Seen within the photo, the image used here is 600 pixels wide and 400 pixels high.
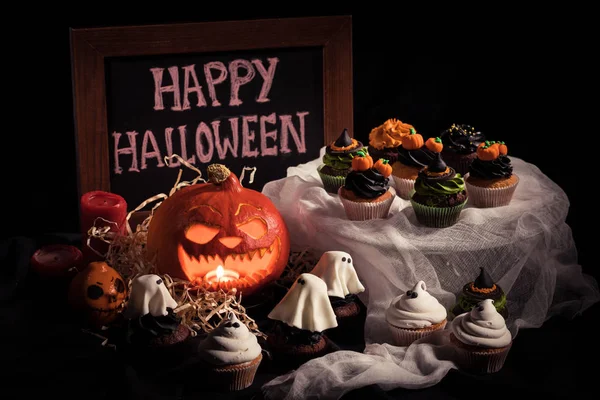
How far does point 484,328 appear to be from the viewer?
4.28 m

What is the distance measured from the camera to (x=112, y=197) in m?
5.18

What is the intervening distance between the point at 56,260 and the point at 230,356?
1200 mm

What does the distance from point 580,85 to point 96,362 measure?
2941 millimetres

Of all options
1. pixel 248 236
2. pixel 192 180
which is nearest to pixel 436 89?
pixel 192 180

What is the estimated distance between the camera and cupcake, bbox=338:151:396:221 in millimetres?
4824

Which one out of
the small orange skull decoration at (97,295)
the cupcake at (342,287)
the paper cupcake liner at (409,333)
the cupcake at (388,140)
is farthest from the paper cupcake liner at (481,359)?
the small orange skull decoration at (97,295)

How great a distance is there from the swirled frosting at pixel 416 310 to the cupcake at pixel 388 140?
3.17ft

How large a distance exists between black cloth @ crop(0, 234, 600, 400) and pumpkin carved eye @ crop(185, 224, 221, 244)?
53 cm

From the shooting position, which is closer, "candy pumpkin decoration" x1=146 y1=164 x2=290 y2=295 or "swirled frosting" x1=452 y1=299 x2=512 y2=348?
"swirled frosting" x1=452 y1=299 x2=512 y2=348

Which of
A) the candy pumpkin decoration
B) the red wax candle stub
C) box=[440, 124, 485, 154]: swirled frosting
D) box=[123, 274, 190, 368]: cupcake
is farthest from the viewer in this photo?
box=[440, 124, 485, 154]: swirled frosting

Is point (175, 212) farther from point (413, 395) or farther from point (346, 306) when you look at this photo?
point (413, 395)

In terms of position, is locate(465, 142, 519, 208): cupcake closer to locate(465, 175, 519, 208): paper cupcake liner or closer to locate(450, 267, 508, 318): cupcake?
locate(465, 175, 519, 208): paper cupcake liner

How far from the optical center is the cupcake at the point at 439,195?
4.71m

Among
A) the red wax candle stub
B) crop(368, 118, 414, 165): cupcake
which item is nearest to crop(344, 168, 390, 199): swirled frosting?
crop(368, 118, 414, 165): cupcake
